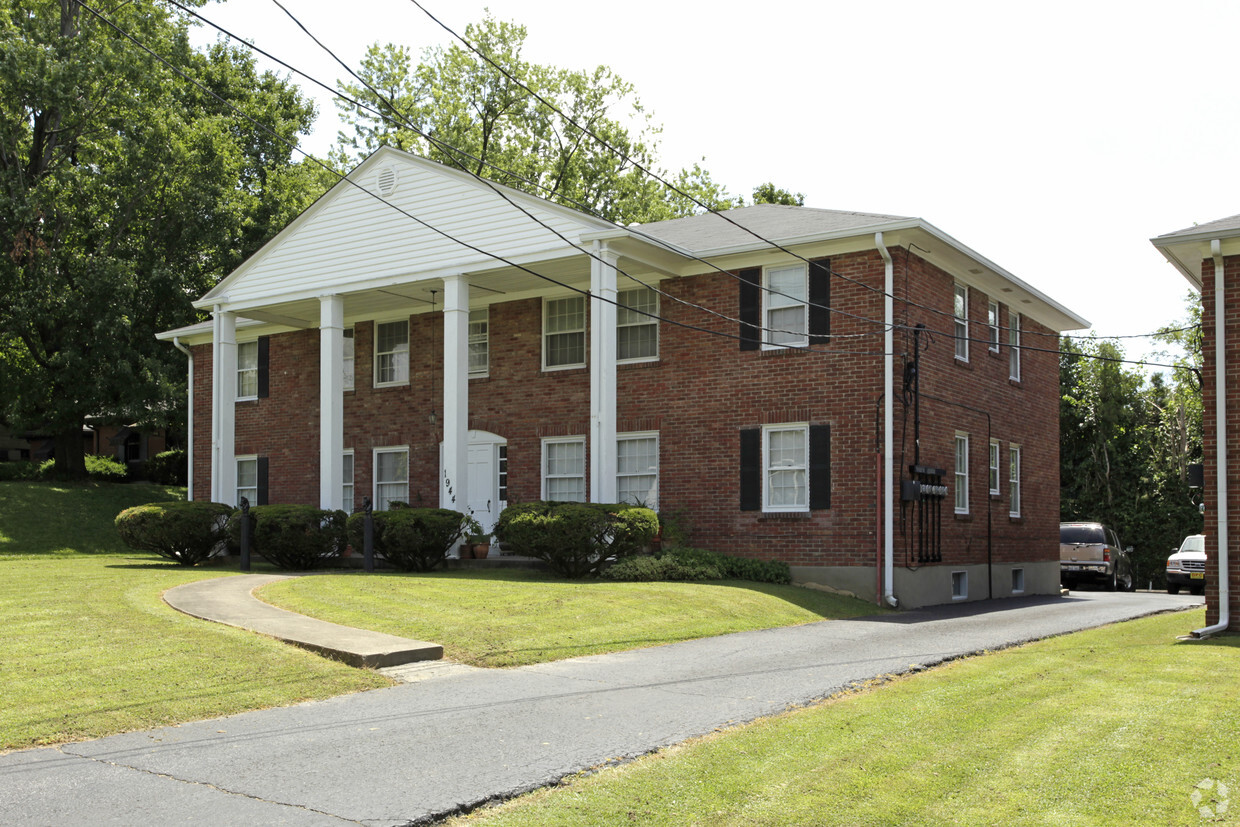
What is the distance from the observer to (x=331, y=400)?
2250 cm

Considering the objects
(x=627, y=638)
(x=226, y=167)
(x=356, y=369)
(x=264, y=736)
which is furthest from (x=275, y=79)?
(x=264, y=736)

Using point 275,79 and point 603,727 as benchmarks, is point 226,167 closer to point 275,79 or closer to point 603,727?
point 275,79

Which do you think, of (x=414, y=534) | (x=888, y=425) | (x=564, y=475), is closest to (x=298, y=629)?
(x=414, y=534)

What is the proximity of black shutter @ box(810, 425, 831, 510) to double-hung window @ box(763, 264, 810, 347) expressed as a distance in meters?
1.63

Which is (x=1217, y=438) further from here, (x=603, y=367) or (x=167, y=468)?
(x=167, y=468)

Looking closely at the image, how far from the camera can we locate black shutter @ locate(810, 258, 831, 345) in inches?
759

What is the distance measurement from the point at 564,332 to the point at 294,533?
643 centimetres

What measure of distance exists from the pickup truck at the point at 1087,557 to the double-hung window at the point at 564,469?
43.3 feet

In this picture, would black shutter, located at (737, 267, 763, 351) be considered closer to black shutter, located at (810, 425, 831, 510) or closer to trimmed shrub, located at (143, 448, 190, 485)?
black shutter, located at (810, 425, 831, 510)

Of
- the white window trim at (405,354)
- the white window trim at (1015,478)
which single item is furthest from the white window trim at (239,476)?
the white window trim at (1015,478)

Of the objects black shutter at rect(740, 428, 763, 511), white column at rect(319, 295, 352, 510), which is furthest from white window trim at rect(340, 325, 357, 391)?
black shutter at rect(740, 428, 763, 511)

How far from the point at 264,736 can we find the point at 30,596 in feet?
26.7

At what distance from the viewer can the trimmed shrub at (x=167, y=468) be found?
39875 millimetres

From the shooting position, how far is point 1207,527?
13.7 metres
